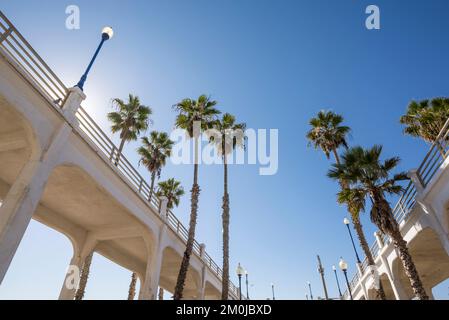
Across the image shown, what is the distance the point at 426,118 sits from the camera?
1734 centimetres

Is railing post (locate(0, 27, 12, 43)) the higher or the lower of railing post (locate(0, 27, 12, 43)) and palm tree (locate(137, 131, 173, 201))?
the lower

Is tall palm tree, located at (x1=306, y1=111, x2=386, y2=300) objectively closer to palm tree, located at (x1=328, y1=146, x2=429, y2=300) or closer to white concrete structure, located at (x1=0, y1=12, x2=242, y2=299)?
palm tree, located at (x1=328, y1=146, x2=429, y2=300)

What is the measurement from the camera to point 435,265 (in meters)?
18.1

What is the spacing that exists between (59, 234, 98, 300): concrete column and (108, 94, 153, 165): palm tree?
8.95 meters

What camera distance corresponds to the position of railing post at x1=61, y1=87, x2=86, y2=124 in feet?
31.4

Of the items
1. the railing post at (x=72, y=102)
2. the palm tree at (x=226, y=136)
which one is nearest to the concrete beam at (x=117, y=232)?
the railing post at (x=72, y=102)

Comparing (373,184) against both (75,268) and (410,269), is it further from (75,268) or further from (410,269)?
(75,268)

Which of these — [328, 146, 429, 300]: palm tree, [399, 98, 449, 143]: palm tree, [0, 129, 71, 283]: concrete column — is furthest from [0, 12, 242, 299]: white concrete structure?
[399, 98, 449, 143]: palm tree

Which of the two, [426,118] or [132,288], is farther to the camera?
[132,288]

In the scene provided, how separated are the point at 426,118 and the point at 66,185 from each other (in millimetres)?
20563

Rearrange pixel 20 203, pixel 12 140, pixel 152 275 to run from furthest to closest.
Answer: pixel 152 275 → pixel 12 140 → pixel 20 203

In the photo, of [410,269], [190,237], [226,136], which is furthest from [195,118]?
[410,269]
